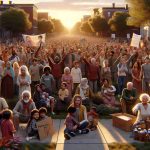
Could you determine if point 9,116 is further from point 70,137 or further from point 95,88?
point 95,88

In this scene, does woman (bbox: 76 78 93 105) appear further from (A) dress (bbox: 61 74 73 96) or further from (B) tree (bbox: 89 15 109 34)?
(B) tree (bbox: 89 15 109 34)

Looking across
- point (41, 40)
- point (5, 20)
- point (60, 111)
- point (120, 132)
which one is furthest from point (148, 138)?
point (5, 20)

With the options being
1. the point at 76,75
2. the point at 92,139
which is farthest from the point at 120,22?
the point at 92,139

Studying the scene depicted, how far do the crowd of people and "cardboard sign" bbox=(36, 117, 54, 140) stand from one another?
0.18 metres

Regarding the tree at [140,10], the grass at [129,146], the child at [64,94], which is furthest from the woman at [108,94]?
the tree at [140,10]

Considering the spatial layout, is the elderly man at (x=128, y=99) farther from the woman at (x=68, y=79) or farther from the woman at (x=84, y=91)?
the woman at (x=68, y=79)

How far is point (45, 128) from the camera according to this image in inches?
488

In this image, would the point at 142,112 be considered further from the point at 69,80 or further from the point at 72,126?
the point at 69,80

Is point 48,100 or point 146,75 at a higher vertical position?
point 146,75

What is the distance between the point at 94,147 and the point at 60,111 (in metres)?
4.62

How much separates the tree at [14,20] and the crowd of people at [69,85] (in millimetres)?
76083

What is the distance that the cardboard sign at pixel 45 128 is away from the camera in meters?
12.2

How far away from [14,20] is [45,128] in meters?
85.8

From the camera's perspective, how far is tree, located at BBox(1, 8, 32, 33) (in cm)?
9675
